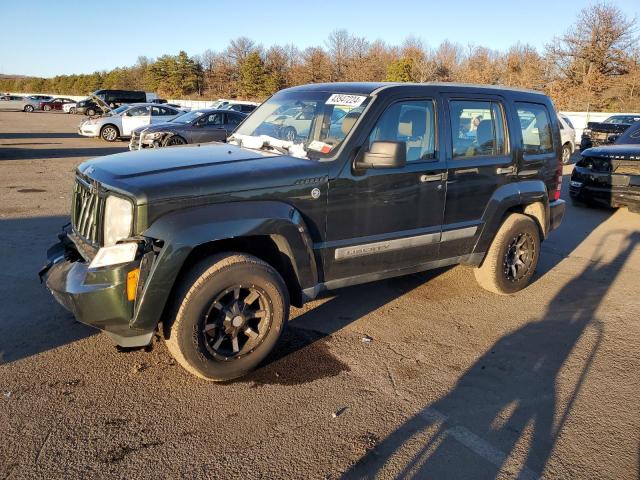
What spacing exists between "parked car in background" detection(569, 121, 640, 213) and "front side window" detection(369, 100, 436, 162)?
20.7ft

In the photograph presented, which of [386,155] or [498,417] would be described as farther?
[386,155]

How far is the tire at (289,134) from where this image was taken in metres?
4.45

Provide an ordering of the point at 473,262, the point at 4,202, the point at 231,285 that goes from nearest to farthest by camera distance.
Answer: the point at 231,285, the point at 473,262, the point at 4,202

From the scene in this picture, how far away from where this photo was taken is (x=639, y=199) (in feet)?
29.5

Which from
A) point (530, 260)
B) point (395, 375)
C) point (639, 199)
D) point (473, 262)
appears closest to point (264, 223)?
point (395, 375)

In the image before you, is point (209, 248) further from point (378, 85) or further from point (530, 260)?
point (530, 260)

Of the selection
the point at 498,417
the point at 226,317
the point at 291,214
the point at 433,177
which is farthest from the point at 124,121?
A: the point at 498,417

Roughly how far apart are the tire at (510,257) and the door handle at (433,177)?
44.0 inches

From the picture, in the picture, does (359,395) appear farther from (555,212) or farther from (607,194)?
(607,194)

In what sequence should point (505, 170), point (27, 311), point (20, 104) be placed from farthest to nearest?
point (20, 104), point (505, 170), point (27, 311)

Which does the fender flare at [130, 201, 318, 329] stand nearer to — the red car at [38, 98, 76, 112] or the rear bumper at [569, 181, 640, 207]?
the rear bumper at [569, 181, 640, 207]

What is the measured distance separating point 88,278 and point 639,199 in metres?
9.01

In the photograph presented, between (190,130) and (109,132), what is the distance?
7.65m

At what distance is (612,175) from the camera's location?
31.1 ft
